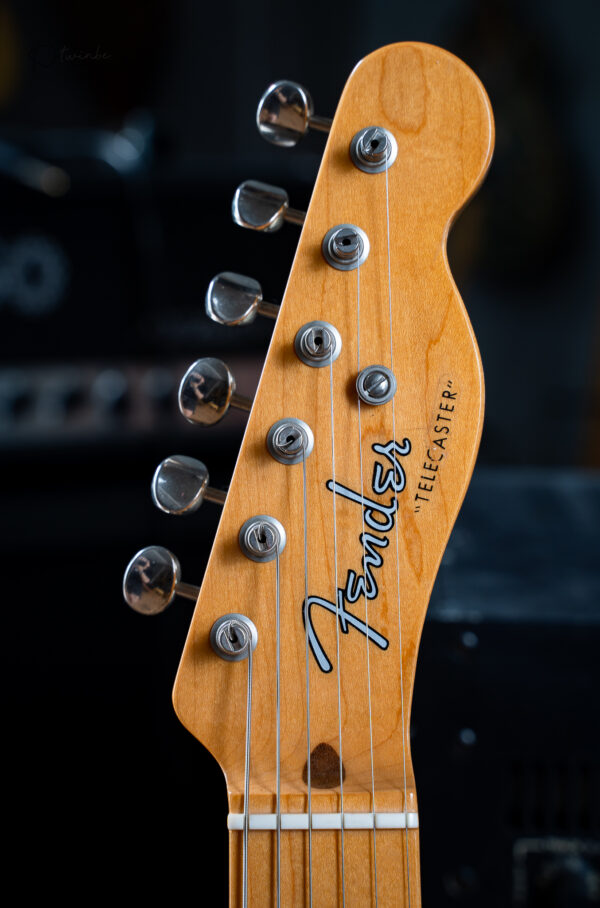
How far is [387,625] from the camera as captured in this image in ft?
1.87

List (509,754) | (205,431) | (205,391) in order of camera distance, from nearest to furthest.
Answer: (205,391), (509,754), (205,431)

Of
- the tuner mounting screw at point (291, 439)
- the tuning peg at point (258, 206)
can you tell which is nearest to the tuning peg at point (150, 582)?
the tuner mounting screw at point (291, 439)

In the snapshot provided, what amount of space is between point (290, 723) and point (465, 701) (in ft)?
0.66

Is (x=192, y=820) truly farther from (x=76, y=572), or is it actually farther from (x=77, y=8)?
(x=77, y=8)

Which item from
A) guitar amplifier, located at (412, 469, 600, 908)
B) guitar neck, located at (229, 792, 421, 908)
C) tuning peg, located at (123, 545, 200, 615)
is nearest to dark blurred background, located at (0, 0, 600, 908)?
guitar amplifier, located at (412, 469, 600, 908)

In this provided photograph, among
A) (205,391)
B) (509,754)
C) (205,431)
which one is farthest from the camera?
(205,431)

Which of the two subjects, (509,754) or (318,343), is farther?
(509,754)

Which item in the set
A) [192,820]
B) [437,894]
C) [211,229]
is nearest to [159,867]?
[192,820]

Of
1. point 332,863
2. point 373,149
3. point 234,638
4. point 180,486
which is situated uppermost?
point 373,149

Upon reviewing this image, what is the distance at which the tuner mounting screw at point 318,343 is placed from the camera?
553mm

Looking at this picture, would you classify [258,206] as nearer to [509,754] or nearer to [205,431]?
[509,754]

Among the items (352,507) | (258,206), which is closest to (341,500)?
(352,507)

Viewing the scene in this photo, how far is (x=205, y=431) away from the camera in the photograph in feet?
5.14

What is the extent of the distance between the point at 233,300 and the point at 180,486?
13 centimetres
